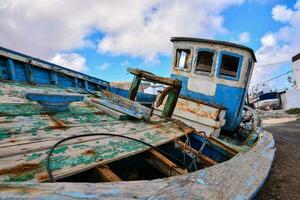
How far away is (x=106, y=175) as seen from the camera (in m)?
1.84

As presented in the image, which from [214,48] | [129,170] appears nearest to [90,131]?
[129,170]

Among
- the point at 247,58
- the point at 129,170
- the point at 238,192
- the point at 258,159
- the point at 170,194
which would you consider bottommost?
the point at 129,170

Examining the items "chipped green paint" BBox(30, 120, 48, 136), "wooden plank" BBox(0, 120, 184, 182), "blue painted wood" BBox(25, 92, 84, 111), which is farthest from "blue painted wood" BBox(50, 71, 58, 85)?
"wooden plank" BBox(0, 120, 184, 182)

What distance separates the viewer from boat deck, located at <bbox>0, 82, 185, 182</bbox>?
1.74 meters

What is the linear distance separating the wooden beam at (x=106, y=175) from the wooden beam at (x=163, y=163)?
767mm

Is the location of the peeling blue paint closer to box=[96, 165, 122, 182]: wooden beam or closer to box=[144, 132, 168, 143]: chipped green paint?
box=[96, 165, 122, 182]: wooden beam

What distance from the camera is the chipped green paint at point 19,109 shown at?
2964 millimetres

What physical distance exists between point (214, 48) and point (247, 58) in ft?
3.13

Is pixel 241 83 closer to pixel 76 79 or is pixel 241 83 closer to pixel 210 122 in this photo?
pixel 210 122

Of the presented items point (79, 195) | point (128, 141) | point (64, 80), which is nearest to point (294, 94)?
point (64, 80)

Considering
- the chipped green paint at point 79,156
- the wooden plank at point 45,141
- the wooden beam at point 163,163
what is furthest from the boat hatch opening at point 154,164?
the wooden plank at point 45,141

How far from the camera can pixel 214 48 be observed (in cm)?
675

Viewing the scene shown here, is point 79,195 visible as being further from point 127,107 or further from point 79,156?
point 127,107

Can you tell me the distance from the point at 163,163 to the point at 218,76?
4.71m
